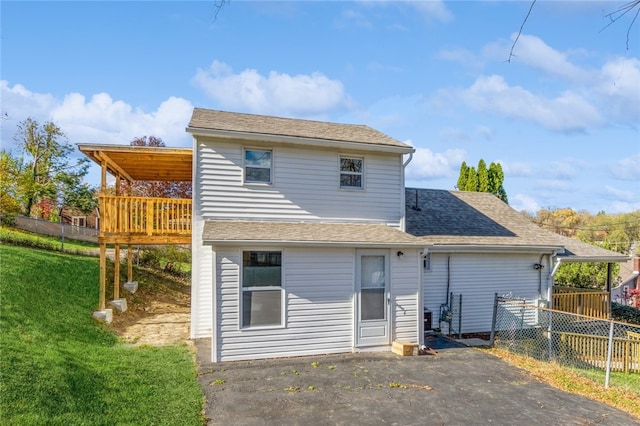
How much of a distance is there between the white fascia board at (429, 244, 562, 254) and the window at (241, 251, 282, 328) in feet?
16.1

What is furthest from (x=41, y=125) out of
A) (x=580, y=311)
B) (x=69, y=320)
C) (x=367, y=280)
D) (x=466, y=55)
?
(x=580, y=311)

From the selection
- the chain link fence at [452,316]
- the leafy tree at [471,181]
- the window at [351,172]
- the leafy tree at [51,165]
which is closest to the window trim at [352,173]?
the window at [351,172]

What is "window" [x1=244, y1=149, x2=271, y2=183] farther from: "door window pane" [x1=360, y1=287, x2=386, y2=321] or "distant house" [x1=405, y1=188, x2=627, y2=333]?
"distant house" [x1=405, y1=188, x2=627, y2=333]

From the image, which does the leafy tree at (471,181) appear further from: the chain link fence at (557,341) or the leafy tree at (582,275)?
the chain link fence at (557,341)

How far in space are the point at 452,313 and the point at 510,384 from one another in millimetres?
4570

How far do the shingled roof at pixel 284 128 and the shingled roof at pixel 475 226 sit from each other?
324 cm

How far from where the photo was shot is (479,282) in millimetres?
12672

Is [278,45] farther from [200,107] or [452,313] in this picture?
[452,313]

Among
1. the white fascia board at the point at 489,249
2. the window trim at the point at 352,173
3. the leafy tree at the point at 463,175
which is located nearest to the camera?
the window trim at the point at 352,173

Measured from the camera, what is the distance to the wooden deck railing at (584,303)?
1418cm

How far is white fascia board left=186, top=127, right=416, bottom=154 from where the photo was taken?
9.59 meters

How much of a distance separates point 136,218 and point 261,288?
16.7 feet

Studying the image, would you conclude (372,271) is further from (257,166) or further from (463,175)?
(463,175)

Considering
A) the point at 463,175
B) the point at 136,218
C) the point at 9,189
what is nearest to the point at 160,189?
the point at 9,189
